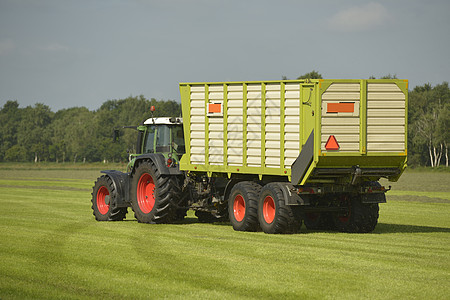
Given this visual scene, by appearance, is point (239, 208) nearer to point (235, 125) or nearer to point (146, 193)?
point (235, 125)

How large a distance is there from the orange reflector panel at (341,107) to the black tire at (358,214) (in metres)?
2.57

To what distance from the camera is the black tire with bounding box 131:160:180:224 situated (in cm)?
2028

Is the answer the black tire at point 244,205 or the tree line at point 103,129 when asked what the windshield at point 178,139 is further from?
the tree line at point 103,129

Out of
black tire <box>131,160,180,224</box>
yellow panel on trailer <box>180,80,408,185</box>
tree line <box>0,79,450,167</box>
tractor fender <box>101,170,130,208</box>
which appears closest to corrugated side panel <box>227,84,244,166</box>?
yellow panel on trailer <box>180,80,408,185</box>

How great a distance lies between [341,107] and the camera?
16.8m

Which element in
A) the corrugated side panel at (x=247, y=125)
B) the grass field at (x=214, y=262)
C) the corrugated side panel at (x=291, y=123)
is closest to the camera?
the grass field at (x=214, y=262)

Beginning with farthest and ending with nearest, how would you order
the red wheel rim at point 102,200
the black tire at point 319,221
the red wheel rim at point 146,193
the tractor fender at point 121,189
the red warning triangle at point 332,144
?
1. the red wheel rim at point 102,200
2. the tractor fender at point 121,189
3. the red wheel rim at point 146,193
4. the black tire at point 319,221
5. the red warning triangle at point 332,144

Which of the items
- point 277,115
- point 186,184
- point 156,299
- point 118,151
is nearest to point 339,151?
point 277,115

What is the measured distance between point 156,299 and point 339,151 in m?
8.01

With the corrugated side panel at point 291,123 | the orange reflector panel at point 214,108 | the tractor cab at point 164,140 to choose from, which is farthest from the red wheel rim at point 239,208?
the tractor cab at point 164,140

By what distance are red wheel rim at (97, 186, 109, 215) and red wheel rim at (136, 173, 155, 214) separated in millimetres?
1477

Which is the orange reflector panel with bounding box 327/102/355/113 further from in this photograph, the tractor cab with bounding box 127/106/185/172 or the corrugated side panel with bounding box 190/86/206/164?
the tractor cab with bounding box 127/106/185/172

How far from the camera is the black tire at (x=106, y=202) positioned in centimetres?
2178

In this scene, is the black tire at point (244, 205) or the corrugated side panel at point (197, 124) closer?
the black tire at point (244, 205)
